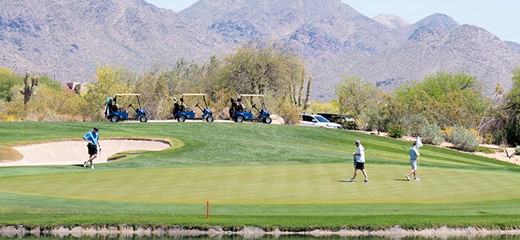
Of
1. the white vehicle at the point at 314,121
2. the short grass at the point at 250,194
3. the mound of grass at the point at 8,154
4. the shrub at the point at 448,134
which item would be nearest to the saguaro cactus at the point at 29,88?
the white vehicle at the point at 314,121

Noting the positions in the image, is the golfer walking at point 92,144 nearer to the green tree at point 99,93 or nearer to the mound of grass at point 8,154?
the mound of grass at point 8,154

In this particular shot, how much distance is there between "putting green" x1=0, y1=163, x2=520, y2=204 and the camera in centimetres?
3080

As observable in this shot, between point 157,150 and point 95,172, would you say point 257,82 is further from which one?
point 95,172

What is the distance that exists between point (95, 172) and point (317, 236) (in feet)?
57.4

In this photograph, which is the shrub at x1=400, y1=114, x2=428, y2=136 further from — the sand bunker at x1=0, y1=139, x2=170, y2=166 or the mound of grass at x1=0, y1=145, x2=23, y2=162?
the mound of grass at x1=0, y1=145, x2=23, y2=162

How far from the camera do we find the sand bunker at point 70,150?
50.7m

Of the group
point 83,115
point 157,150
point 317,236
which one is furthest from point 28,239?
point 83,115

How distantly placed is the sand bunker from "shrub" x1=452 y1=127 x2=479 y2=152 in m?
23.6

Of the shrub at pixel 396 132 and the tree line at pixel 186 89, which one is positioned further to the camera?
the tree line at pixel 186 89

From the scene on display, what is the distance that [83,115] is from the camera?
292 feet

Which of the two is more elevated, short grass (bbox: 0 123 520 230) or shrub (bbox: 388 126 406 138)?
shrub (bbox: 388 126 406 138)

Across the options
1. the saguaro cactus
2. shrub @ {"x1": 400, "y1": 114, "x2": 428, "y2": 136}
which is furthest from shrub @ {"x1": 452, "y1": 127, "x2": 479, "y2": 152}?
the saguaro cactus

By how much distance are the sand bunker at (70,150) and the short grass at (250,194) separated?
4.30ft

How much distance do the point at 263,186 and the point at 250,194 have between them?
92.8 inches
